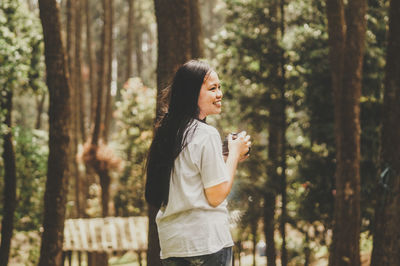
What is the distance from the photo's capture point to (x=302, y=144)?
14141 millimetres

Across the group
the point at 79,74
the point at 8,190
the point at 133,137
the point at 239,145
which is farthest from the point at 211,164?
the point at 79,74

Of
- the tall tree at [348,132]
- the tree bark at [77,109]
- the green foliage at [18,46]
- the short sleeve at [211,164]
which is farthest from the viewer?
the tree bark at [77,109]

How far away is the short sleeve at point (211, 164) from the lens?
8.53 feet

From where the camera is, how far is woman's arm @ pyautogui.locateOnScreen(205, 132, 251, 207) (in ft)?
8.58

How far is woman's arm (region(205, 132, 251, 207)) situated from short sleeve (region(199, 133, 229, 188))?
29 millimetres

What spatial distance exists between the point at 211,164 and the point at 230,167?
157 millimetres

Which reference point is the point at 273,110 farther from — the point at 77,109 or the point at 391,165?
the point at 77,109

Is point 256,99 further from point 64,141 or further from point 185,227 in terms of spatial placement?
point 185,227

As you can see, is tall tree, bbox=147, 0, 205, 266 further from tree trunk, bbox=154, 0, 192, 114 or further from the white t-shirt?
the white t-shirt

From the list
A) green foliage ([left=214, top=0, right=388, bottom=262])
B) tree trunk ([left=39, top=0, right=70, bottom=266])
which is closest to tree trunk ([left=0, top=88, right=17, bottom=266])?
tree trunk ([left=39, top=0, right=70, bottom=266])

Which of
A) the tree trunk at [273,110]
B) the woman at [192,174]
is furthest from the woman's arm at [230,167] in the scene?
the tree trunk at [273,110]

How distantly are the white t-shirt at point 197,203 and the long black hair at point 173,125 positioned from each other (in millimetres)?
58

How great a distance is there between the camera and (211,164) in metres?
2.60

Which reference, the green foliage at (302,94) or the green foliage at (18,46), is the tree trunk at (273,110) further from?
the green foliage at (18,46)
